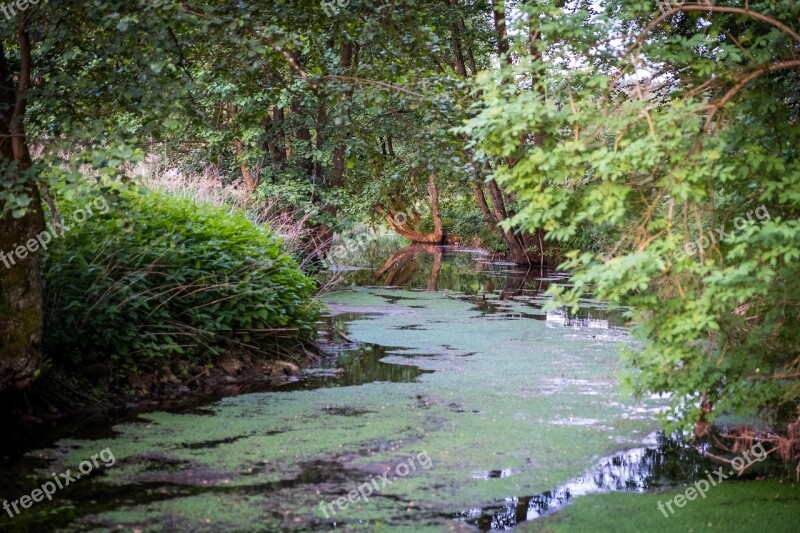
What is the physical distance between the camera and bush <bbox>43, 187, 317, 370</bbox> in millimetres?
7707

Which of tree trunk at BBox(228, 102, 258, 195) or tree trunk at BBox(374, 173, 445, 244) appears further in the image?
tree trunk at BBox(374, 173, 445, 244)

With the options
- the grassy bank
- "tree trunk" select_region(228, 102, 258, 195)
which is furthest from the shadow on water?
"tree trunk" select_region(228, 102, 258, 195)

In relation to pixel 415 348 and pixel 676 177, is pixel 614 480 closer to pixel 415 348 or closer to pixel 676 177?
pixel 676 177

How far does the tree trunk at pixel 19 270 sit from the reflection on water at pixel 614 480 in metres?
3.61

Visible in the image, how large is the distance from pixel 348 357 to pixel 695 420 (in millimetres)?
6014

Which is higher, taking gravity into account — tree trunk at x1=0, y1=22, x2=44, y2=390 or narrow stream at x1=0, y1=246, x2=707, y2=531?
tree trunk at x1=0, y1=22, x2=44, y2=390

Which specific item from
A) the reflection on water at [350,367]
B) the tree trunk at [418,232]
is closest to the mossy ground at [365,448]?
the reflection on water at [350,367]

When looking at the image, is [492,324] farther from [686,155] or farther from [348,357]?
[686,155]

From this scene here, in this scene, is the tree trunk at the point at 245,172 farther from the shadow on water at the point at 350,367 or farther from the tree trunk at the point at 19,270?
the tree trunk at the point at 19,270

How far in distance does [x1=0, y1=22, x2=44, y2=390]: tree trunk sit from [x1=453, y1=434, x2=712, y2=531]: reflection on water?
3612 millimetres

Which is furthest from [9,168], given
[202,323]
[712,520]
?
[712,520]

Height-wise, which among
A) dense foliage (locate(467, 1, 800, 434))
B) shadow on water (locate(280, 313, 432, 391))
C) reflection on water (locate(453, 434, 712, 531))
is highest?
dense foliage (locate(467, 1, 800, 434))

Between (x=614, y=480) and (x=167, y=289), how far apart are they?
4.98 meters

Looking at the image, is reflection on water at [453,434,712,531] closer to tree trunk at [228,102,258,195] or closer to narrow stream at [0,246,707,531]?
narrow stream at [0,246,707,531]
